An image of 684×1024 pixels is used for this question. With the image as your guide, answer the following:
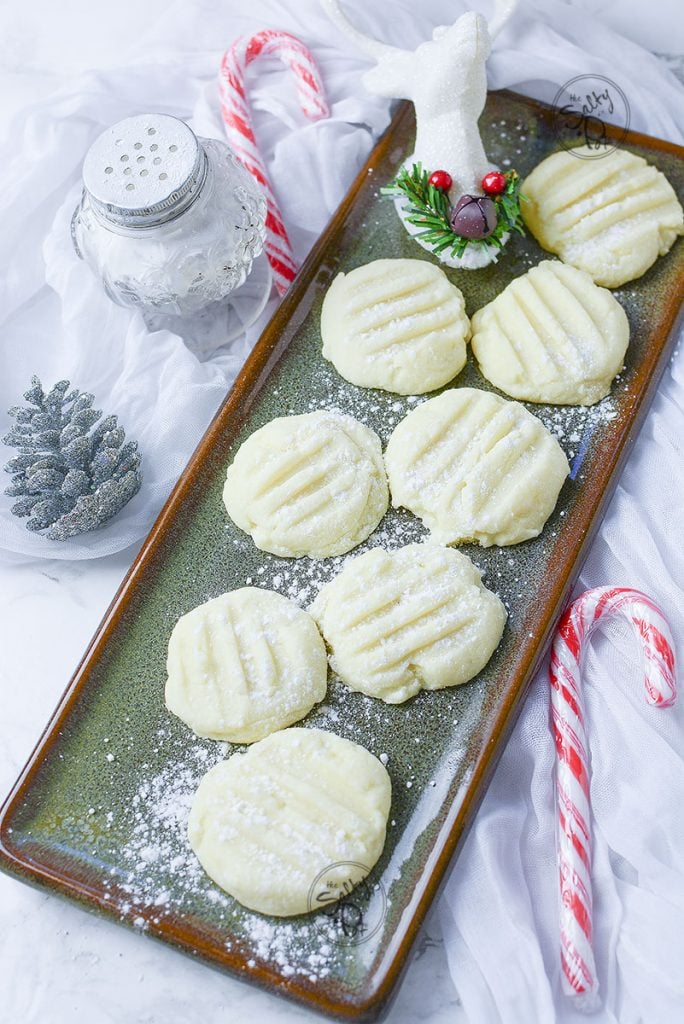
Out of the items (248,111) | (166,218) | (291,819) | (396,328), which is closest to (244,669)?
(291,819)

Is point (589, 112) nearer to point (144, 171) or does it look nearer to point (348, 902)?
point (144, 171)

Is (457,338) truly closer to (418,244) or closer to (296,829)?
(418,244)

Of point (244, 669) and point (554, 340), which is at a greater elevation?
point (554, 340)

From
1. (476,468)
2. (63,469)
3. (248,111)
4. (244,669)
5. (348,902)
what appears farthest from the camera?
(248,111)

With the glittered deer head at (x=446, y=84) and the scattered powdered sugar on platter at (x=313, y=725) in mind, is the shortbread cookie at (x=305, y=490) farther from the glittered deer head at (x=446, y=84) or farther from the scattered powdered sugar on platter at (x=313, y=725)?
the glittered deer head at (x=446, y=84)

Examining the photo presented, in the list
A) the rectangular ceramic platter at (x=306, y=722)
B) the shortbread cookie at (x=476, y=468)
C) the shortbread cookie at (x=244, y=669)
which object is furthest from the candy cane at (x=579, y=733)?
the shortbread cookie at (x=244, y=669)
